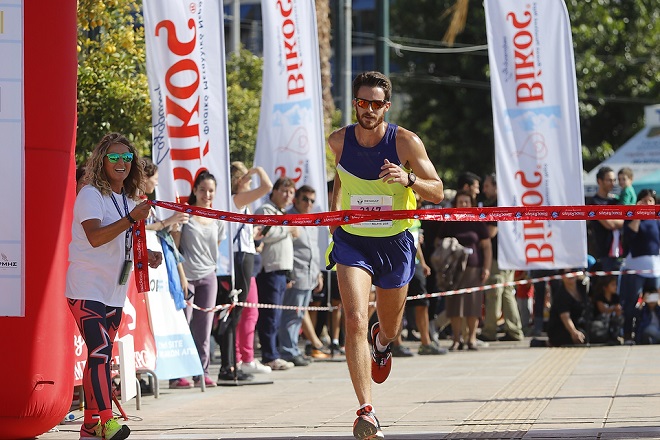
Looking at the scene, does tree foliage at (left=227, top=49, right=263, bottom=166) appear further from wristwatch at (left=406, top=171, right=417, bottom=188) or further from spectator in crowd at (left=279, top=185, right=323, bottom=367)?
wristwatch at (left=406, top=171, right=417, bottom=188)

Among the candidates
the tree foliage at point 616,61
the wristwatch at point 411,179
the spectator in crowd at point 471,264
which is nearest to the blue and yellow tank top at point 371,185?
the wristwatch at point 411,179

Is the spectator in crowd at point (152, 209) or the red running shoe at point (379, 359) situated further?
the spectator in crowd at point (152, 209)

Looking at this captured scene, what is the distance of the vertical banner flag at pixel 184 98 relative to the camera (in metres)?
11.2

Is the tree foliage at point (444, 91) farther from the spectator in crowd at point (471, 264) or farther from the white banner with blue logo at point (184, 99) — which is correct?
the white banner with blue logo at point (184, 99)

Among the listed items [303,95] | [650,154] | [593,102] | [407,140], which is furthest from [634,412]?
[593,102]

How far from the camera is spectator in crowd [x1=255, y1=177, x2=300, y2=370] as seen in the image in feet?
44.3

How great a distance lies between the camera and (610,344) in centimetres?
1634

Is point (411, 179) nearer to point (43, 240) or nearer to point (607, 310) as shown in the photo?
point (43, 240)

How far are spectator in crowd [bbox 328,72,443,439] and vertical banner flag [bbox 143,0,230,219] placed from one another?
132 inches

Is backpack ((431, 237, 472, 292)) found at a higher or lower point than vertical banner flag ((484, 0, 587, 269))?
lower

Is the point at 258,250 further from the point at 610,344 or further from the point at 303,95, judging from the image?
the point at 610,344

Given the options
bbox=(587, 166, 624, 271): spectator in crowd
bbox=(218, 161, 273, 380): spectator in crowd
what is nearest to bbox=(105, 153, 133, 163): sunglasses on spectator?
bbox=(218, 161, 273, 380): spectator in crowd

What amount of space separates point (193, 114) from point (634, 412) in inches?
182

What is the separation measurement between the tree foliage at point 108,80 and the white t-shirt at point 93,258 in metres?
5.72
